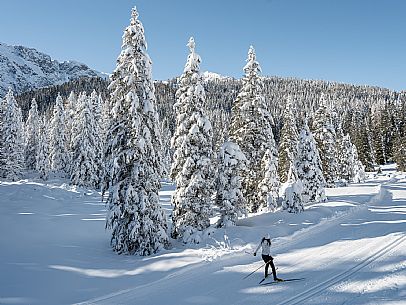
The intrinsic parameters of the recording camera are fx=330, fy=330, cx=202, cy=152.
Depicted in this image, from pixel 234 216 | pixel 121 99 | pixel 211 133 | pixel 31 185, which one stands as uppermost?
pixel 121 99

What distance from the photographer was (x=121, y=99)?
20.3 meters

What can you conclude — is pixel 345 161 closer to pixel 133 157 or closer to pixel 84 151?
pixel 84 151

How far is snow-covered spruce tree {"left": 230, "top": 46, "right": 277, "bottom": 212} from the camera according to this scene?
92.2 ft

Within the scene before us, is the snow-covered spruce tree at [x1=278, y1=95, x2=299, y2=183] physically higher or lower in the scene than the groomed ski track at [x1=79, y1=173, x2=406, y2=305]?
higher

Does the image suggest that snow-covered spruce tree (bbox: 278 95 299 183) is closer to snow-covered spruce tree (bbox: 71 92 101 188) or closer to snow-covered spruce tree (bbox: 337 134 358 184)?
snow-covered spruce tree (bbox: 337 134 358 184)

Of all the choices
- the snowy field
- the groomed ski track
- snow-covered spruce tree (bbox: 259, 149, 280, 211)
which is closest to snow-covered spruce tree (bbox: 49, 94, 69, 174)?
the snowy field

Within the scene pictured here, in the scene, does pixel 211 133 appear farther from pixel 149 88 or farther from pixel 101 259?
pixel 101 259

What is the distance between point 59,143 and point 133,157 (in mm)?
50651

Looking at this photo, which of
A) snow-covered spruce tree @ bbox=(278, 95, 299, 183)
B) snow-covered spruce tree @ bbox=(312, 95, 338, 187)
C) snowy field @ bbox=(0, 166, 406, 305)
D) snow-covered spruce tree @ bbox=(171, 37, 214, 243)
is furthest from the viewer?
snow-covered spruce tree @ bbox=(312, 95, 338, 187)

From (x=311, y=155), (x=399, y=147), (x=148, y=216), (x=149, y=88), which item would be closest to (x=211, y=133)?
(x=149, y=88)

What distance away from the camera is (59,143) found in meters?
64.6

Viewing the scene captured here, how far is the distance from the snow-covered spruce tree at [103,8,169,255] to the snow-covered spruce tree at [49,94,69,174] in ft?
157

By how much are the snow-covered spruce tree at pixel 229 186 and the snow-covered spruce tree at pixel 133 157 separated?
4.32 meters

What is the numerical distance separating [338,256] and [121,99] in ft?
48.7
